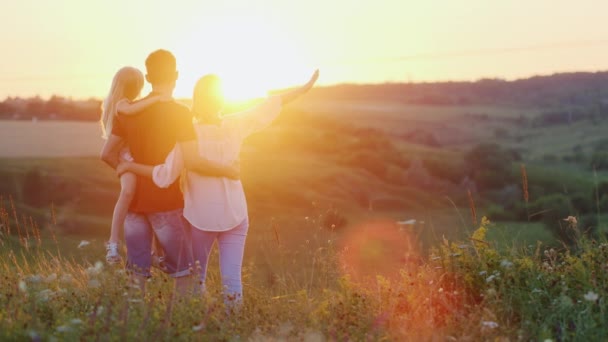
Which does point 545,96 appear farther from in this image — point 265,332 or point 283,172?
point 265,332

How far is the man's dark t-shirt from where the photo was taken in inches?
218

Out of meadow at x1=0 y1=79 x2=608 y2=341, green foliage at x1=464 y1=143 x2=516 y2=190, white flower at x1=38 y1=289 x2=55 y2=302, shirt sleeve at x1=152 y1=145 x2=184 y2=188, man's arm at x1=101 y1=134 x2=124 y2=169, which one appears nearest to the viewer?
meadow at x1=0 y1=79 x2=608 y2=341

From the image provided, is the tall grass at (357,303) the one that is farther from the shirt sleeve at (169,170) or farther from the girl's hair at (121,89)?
the girl's hair at (121,89)

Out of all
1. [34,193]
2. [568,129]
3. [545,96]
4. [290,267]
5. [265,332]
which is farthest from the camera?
[568,129]

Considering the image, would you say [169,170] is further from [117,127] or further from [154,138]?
[117,127]

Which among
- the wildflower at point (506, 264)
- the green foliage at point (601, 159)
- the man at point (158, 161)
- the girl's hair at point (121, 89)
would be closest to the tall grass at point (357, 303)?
the wildflower at point (506, 264)

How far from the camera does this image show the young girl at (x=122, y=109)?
552 cm

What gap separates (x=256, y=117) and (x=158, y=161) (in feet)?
2.71

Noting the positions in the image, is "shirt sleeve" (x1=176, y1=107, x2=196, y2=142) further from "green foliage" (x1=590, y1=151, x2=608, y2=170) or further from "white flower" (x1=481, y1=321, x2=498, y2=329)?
"green foliage" (x1=590, y1=151, x2=608, y2=170)

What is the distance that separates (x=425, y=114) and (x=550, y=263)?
124 metres

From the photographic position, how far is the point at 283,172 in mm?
109188

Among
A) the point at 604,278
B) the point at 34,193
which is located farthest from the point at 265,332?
the point at 34,193

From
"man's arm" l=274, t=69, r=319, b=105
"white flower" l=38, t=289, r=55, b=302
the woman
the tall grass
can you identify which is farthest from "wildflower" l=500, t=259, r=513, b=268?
"white flower" l=38, t=289, r=55, b=302

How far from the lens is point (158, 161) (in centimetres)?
562
